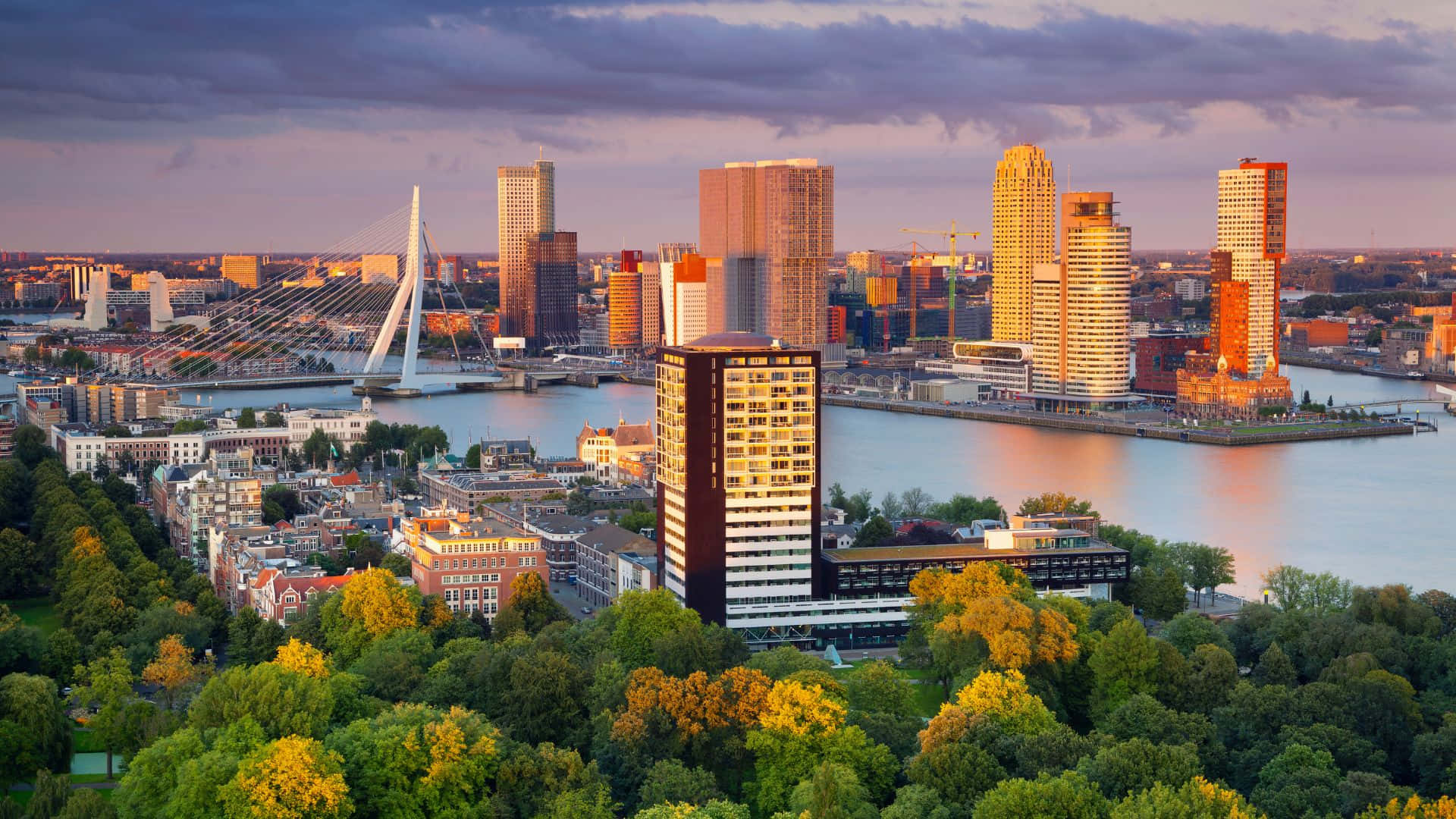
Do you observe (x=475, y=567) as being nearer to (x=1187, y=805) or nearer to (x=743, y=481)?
(x=743, y=481)

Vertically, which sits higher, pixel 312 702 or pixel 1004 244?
pixel 1004 244

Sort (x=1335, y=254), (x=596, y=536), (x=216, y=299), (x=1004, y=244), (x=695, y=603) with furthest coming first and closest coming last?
1. (x=1335, y=254)
2. (x=216, y=299)
3. (x=1004, y=244)
4. (x=596, y=536)
5. (x=695, y=603)

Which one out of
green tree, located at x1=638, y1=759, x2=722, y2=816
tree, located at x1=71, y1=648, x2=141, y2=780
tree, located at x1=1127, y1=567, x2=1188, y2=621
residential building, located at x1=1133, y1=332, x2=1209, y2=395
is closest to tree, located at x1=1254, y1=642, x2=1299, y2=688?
tree, located at x1=1127, y1=567, x2=1188, y2=621

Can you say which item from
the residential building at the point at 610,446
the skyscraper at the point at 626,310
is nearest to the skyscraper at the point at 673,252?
the skyscraper at the point at 626,310

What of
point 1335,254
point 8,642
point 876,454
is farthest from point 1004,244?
point 1335,254

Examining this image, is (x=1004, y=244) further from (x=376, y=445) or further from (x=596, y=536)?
(x=596, y=536)

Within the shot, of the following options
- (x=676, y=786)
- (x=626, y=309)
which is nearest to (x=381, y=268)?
(x=626, y=309)
